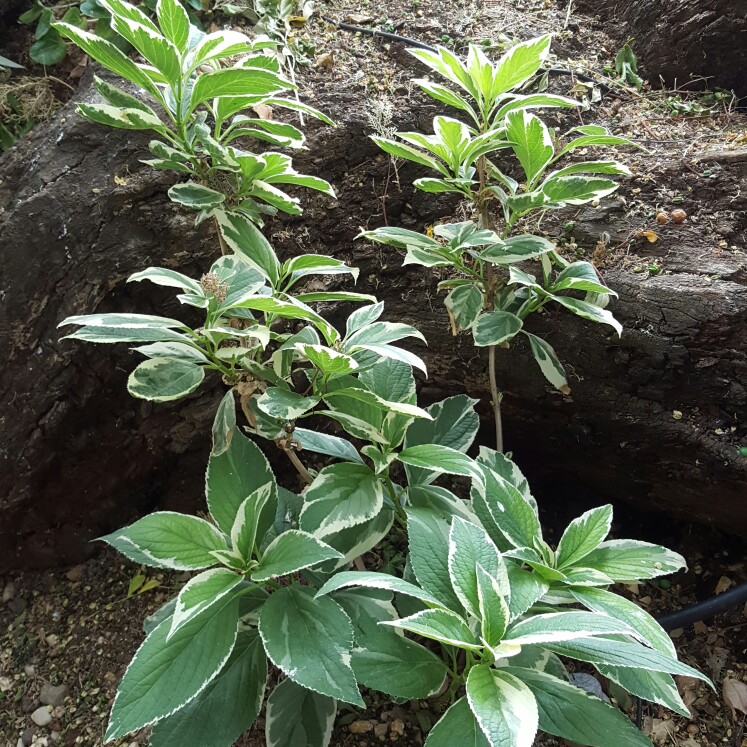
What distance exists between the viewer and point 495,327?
3.69 feet

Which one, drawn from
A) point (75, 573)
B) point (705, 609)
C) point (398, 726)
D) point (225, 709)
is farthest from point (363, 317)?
point (75, 573)

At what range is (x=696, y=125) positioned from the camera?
68.3 inches

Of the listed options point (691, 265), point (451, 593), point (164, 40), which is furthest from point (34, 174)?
point (691, 265)

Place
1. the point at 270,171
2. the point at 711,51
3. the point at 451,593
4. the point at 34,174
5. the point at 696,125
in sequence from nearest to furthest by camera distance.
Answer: the point at 451,593, the point at 270,171, the point at 34,174, the point at 696,125, the point at 711,51

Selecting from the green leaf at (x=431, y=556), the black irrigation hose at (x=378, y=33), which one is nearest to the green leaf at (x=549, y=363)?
the green leaf at (x=431, y=556)

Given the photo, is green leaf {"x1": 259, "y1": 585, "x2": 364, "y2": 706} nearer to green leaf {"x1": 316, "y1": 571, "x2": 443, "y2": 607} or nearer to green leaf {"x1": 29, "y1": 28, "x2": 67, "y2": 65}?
green leaf {"x1": 316, "y1": 571, "x2": 443, "y2": 607}

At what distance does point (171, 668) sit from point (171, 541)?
19 cm

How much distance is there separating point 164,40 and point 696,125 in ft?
5.37

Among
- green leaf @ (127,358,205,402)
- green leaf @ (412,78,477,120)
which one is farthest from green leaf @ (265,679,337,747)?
green leaf @ (412,78,477,120)

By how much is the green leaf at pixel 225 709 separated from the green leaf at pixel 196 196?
2.58 ft

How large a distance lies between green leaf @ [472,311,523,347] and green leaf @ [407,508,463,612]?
14.9 inches

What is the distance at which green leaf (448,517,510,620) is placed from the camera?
2.51 ft

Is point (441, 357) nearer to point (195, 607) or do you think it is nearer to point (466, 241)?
point (466, 241)

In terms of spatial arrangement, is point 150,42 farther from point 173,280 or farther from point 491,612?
point 491,612
